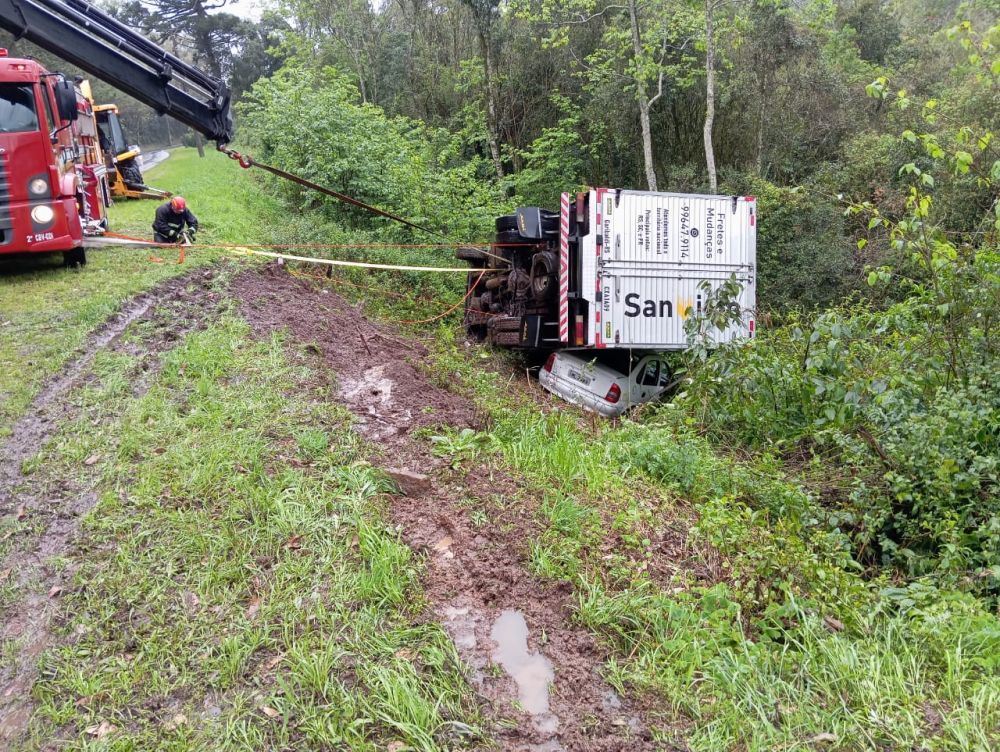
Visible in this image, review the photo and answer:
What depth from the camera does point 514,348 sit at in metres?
10.1

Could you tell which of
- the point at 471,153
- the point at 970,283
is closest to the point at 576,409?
the point at 970,283

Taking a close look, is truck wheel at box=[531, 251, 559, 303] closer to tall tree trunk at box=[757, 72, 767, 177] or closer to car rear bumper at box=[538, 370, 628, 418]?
car rear bumper at box=[538, 370, 628, 418]

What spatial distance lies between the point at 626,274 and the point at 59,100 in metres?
7.63

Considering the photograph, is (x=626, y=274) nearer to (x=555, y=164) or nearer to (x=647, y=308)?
(x=647, y=308)

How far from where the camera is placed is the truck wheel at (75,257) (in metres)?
9.30

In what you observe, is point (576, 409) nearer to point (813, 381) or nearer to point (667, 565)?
point (813, 381)

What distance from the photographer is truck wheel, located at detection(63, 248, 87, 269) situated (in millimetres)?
9297

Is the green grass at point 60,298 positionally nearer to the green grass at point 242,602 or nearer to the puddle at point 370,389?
the green grass at point 242,602

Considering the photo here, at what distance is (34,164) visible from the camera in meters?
8.65

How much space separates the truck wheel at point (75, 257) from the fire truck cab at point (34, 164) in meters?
0.14

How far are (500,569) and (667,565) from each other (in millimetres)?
950

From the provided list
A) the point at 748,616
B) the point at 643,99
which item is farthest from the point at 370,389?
the point at 643,99

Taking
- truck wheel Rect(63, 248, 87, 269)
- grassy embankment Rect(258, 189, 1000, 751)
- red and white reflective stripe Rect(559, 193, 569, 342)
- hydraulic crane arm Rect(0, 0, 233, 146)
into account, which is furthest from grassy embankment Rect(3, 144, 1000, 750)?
hydraulic crane arm Rect(0, 0, 233, 146)

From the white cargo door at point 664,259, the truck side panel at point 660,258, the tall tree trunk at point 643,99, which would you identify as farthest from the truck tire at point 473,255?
the tall tree trunk at point 643,99
